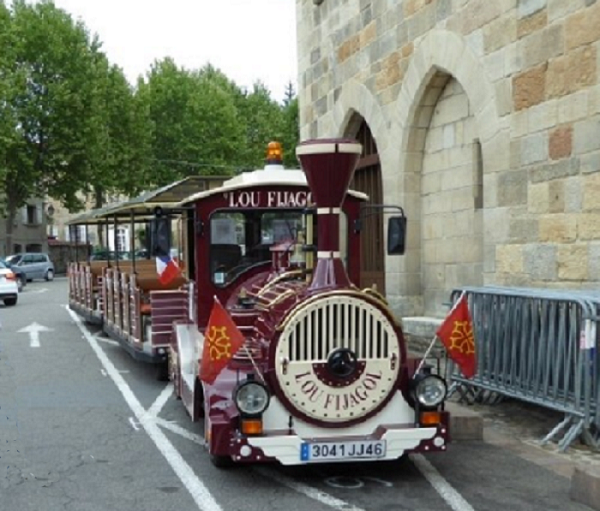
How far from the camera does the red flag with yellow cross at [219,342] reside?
5699mm

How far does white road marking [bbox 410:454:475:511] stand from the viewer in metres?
5.50

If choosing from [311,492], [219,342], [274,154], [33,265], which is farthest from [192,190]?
[33,265]

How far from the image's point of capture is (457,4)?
10.4 meters

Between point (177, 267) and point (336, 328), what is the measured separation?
16.5 feet

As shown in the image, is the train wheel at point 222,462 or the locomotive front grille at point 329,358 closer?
the locomotive front grille at point 329,358

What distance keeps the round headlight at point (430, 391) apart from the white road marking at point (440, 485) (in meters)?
0.58

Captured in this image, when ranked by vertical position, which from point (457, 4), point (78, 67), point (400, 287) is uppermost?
point (78, 67)

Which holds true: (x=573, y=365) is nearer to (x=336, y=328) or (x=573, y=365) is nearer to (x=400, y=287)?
(x=336, y=328)

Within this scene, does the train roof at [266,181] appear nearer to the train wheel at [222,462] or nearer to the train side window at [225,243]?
the train side window at [225,243]

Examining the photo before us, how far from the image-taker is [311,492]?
19.0 feet

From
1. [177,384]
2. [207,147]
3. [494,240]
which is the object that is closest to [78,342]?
[177,384]

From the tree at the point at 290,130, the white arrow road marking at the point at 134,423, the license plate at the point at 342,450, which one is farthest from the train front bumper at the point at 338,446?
the tree at the point at 290,130

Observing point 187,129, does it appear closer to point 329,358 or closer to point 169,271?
point 169,271

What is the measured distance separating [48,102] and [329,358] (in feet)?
127
